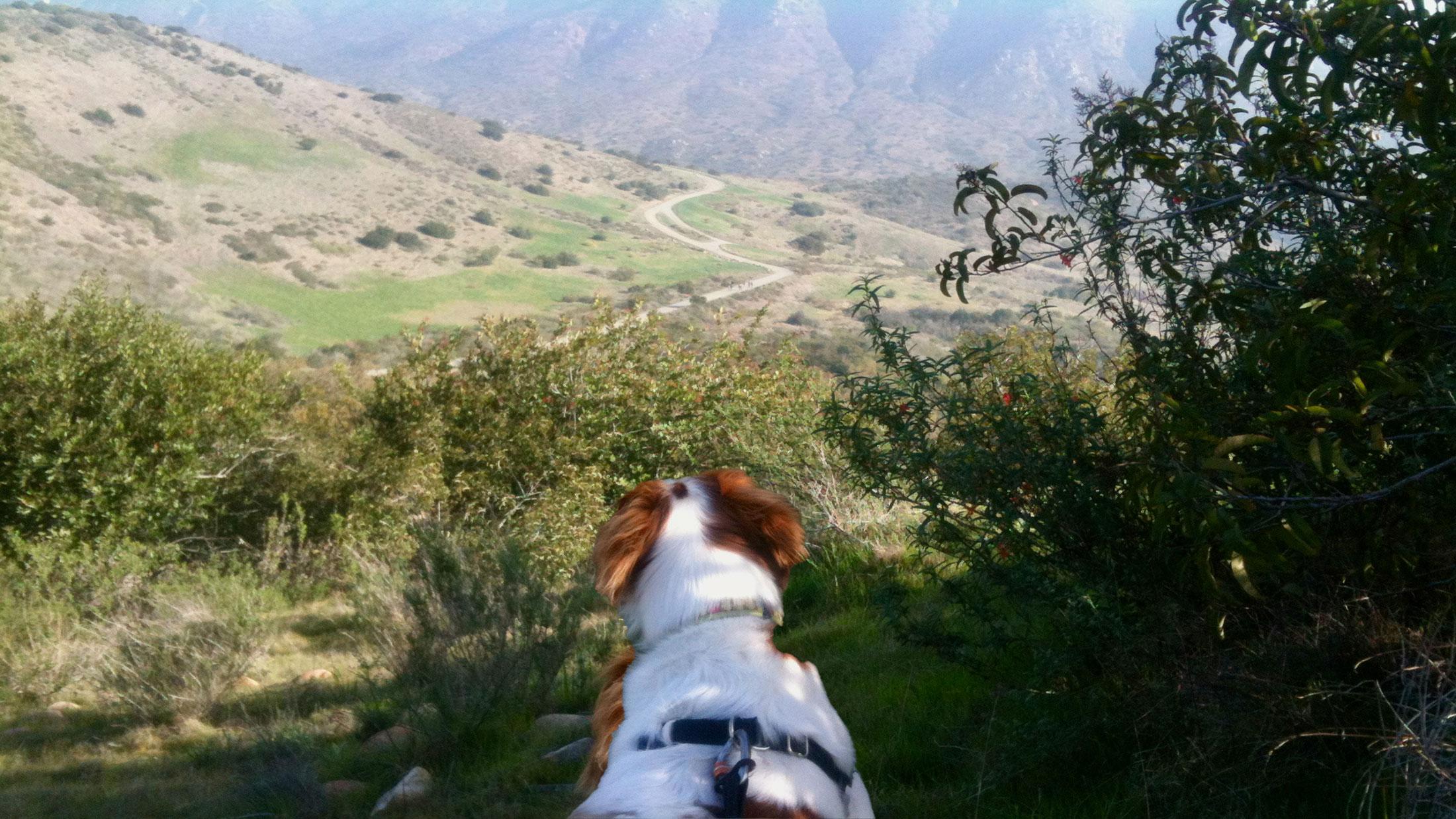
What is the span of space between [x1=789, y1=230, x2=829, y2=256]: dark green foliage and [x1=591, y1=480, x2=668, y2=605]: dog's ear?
2721 inches

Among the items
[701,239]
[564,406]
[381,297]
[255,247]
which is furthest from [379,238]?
[564,406]

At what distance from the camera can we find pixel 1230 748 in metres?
3.05

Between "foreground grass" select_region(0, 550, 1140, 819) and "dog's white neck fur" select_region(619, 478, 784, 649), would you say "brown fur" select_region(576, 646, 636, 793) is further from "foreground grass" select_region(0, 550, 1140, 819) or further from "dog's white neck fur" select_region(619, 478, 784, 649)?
"foreground grass" select_region(0, 550, 1140, 819)

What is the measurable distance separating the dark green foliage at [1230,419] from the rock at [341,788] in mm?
2700

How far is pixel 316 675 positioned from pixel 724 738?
5840 millimetres

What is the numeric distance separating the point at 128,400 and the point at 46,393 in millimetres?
676

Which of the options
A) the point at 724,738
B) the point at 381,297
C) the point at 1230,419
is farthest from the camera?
the point at 381,297

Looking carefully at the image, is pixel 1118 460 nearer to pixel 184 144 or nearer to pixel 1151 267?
pixel 1151 267

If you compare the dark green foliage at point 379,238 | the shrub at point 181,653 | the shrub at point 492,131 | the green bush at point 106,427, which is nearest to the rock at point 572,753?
the shrub at point 181,653

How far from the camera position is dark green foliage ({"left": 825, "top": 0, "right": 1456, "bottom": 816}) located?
2500 millimetres

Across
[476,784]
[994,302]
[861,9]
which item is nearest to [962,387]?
[476,784]

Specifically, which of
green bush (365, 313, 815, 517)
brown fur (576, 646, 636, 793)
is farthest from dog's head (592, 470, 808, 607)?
green bush (365, 313, 815, 517)

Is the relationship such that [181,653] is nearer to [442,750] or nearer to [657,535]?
[442,750]

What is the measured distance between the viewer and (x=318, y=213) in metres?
64.6
